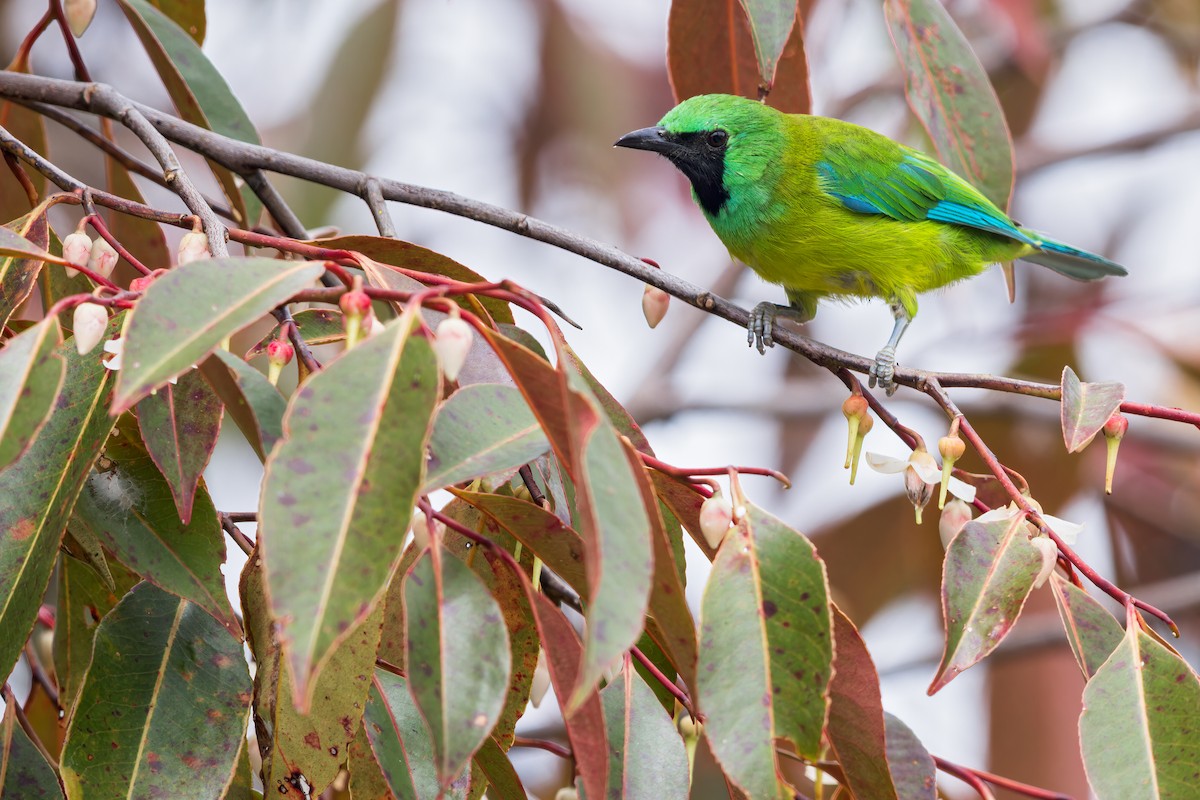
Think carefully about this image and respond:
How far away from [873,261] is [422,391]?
249cm

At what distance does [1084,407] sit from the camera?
166 centimetres

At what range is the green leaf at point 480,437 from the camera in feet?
4.35

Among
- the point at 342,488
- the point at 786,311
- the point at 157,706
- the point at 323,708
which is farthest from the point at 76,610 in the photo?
the point at 786,311

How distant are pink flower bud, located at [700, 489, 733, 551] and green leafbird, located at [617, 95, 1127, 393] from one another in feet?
5.81

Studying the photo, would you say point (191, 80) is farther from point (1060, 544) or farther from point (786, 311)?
point (1060, 544)

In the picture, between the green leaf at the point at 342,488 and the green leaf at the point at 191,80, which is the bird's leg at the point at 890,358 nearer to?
the green leaf at the point at 342,488

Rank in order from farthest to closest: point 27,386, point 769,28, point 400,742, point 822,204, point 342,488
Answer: point 822,204, point 769,28, point 400,742, point 27,386, point 342,488

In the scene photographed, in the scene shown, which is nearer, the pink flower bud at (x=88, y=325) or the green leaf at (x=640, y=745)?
the pink flower bud at (x=88, y=325)

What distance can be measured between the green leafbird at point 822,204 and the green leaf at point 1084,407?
154 centimetres

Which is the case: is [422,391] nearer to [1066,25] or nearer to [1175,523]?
[1175,523]

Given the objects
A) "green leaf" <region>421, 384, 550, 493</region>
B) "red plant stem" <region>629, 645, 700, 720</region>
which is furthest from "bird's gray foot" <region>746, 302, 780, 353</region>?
"green leaf" <region>421, 384, 550, 493</region>

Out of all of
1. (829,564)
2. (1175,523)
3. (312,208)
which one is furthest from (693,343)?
(1175,523)

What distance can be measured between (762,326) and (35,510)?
142cm

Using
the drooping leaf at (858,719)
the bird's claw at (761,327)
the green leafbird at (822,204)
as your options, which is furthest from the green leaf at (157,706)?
the green leafbird at (822,204)
